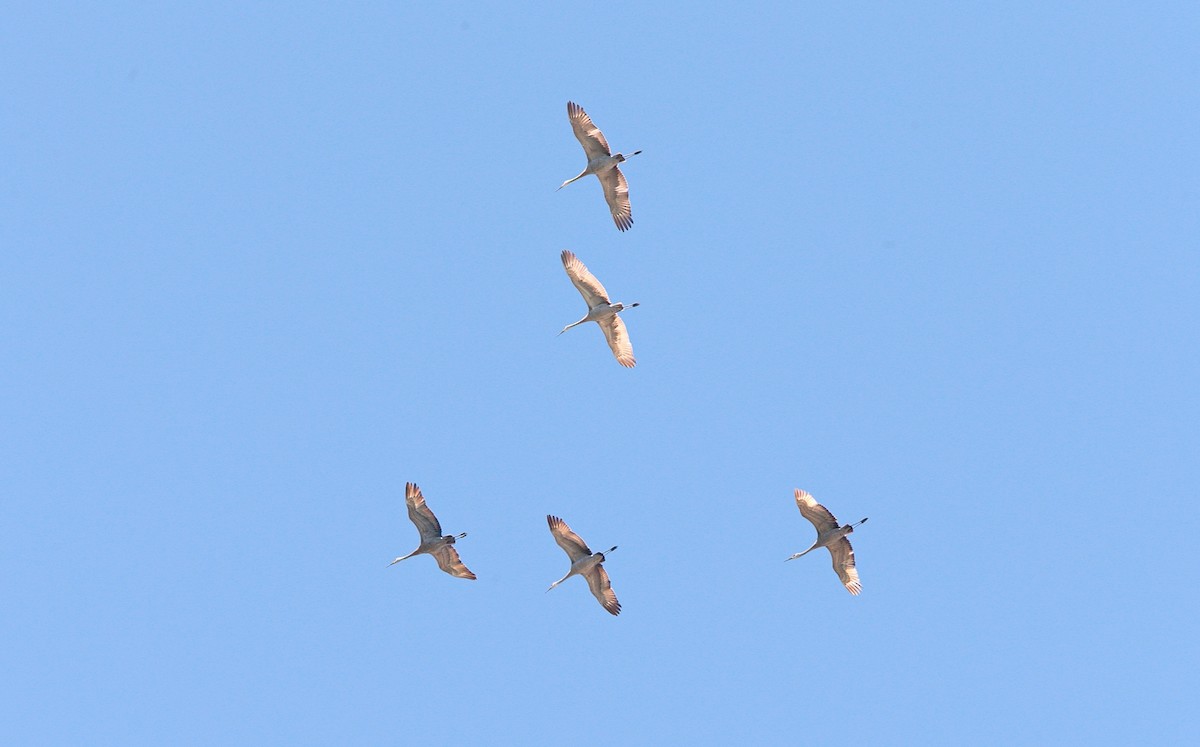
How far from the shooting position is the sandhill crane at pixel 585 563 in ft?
186

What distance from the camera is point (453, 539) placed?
58.4 m

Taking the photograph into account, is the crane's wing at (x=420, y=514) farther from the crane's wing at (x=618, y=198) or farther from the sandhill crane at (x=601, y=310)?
the crane's wing at (x=618, y=198)

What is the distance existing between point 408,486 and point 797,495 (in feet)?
38.5

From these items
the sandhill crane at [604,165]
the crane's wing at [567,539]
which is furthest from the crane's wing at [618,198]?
the crane's wing at [567,539]

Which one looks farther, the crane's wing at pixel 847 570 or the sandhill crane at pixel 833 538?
the crane's wing at pixel 847 570

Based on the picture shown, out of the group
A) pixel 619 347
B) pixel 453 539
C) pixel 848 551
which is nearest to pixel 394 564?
pixel 453 539

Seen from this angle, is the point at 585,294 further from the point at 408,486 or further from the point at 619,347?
the point at 408,486

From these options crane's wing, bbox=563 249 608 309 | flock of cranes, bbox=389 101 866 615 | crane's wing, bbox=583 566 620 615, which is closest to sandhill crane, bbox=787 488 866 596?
flock of cranes, bbox=389 101 866 615

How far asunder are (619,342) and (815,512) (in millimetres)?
8159

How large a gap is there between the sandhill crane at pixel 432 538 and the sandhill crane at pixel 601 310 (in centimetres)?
685

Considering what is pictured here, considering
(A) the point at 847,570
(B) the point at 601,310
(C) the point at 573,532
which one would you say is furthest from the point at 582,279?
(A) the point at 847,570

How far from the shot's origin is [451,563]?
59406 mm

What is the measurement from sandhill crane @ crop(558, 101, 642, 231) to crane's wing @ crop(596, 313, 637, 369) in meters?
3.06

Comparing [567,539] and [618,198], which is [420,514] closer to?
[567,539]
